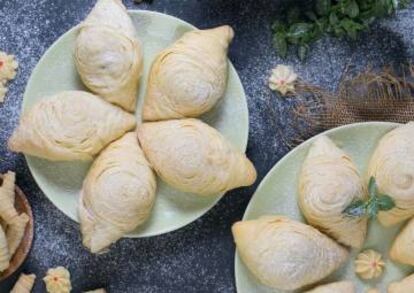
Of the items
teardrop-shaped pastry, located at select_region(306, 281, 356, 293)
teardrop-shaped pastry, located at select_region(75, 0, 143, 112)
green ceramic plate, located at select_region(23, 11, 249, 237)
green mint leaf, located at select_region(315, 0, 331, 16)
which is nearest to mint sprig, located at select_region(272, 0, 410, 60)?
green mint leaf, located at select_region(315, 0, 331, 16)

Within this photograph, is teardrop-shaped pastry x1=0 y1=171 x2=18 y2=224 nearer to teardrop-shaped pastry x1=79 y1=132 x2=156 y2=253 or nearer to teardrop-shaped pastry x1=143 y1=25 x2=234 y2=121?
teardrop-shaped pastry x1=79 y1=132 x2=156 y2=253

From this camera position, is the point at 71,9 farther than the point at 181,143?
Yes

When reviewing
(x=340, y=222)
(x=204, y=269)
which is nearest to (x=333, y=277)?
(x=340, y=222)

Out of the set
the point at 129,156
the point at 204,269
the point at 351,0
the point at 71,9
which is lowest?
the point at 204,269

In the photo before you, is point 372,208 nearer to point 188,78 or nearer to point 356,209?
point 356,209

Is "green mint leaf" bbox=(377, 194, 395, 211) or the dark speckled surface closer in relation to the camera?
"green mint leaf" bbox=(377, 194, 395, 211)

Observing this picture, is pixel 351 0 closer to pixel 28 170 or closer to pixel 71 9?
pixel 71 9

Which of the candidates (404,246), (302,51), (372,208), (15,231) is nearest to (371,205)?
(372,208)

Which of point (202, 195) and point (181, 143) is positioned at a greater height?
point (181, 143)
